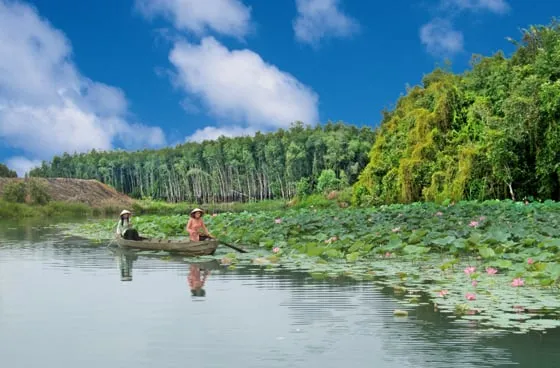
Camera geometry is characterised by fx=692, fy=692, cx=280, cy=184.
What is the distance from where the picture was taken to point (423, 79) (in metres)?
46.2

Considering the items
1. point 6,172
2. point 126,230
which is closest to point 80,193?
point 6,172

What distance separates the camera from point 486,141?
78.0 ft

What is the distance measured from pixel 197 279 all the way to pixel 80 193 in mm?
57159

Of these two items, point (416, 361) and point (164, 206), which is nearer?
point (416, 361)

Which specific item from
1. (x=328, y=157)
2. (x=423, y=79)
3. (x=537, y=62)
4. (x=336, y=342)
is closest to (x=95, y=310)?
(x=336, y=342)

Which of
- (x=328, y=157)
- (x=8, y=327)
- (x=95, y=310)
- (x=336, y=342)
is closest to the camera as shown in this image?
(x=336, y=342)

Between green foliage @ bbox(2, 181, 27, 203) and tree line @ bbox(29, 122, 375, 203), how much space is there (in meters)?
26.1

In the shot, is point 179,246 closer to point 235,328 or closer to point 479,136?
point 235,328

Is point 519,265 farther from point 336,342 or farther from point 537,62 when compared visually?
point 537,62

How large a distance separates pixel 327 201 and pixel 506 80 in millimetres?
18843

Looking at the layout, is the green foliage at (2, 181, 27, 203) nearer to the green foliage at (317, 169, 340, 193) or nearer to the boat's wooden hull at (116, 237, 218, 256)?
the green foliage at (317, 169, 340, 193)

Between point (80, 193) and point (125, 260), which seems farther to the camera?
point (80, 193)

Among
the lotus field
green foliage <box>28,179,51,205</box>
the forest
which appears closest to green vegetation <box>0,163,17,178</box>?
green foliage <box>28,179,51,205</box>

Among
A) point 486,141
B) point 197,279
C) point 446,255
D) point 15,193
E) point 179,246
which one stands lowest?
point 197,279
